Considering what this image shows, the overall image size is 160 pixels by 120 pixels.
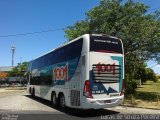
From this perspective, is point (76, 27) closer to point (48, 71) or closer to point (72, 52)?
point (48, 71)

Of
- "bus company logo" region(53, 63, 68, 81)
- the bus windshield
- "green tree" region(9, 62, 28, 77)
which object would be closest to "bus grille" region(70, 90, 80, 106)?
"bus company logo" region(53, 63, 68, 81)

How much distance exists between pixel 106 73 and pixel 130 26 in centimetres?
924

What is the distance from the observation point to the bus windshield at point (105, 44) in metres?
14.9

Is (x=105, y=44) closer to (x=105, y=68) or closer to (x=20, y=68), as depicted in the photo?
(x=105, y=68)

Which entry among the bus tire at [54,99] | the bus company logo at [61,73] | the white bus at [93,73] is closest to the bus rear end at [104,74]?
the white bus at [93,73]

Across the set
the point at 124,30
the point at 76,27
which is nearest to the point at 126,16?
the point at 124,30

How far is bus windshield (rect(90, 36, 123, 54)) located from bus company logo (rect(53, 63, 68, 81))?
288 cm

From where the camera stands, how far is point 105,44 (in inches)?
602

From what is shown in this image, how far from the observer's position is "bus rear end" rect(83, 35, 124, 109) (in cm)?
1449

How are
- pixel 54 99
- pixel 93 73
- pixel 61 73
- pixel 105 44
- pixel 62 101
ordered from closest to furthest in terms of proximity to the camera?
pixel 93 73 < pixel 105 44 < pixel 62 101 < pixel 61 73 < pixel 54 99

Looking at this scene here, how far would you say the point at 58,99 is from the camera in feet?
60.5

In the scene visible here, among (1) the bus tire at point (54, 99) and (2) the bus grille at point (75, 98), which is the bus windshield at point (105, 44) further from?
(1) the bus tire at point (54, 99)

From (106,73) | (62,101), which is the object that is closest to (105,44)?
(106,73)

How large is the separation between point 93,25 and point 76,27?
15.0 feet
